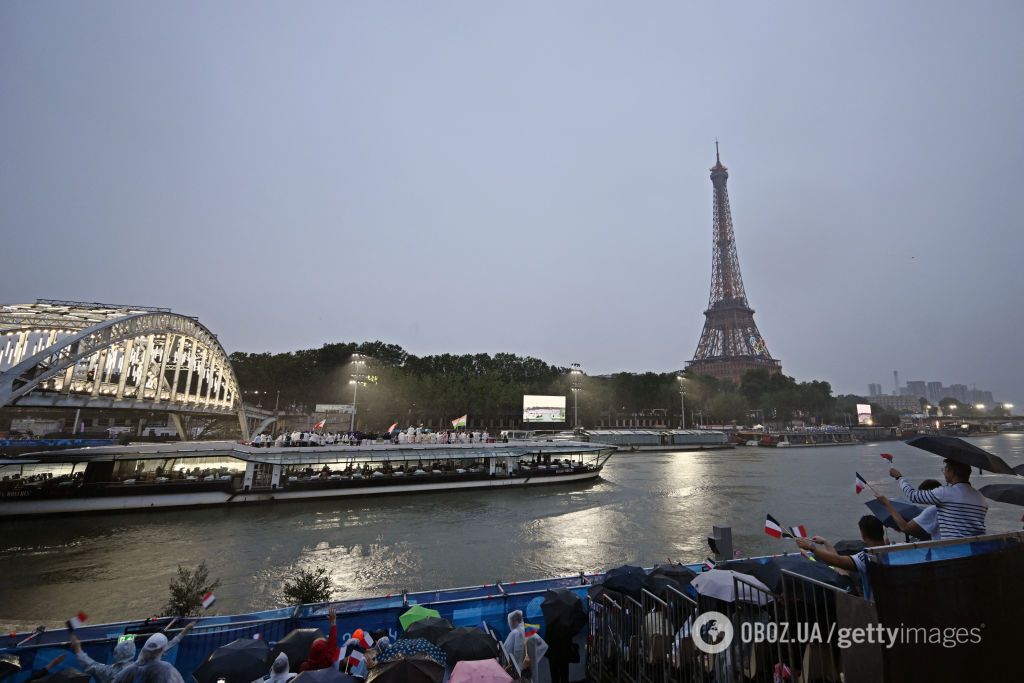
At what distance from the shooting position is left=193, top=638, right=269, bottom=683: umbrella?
7.50m

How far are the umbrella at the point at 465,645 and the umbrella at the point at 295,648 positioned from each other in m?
2.52

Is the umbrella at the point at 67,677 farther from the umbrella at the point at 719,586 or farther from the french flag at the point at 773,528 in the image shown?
the french flag at the point at 773,528

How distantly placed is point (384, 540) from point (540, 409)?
62859mm

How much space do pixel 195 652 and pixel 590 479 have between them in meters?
44.4

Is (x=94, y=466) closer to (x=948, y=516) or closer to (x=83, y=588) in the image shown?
(x=83, y=588)

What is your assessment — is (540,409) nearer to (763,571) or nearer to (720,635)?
(763,571)

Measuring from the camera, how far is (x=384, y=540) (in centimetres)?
2728

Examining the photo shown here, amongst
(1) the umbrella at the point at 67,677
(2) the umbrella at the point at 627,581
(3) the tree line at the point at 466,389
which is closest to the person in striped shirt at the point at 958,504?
(2) the umbrella at the point at 627,581

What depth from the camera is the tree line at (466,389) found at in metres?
101

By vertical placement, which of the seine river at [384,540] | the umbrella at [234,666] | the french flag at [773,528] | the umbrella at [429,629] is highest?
the french flag at [773,528]

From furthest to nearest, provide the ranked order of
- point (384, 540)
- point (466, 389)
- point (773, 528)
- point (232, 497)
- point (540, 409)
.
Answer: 1. point (466, 389)
2. point (540, 409)
3. point (232, 497)
4. point (384, 540)
5. point (773, 528)

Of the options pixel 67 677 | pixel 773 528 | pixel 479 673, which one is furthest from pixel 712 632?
pixel 67 677

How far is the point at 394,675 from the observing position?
611 centimetres

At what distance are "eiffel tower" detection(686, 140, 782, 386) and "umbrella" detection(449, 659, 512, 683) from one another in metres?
180
